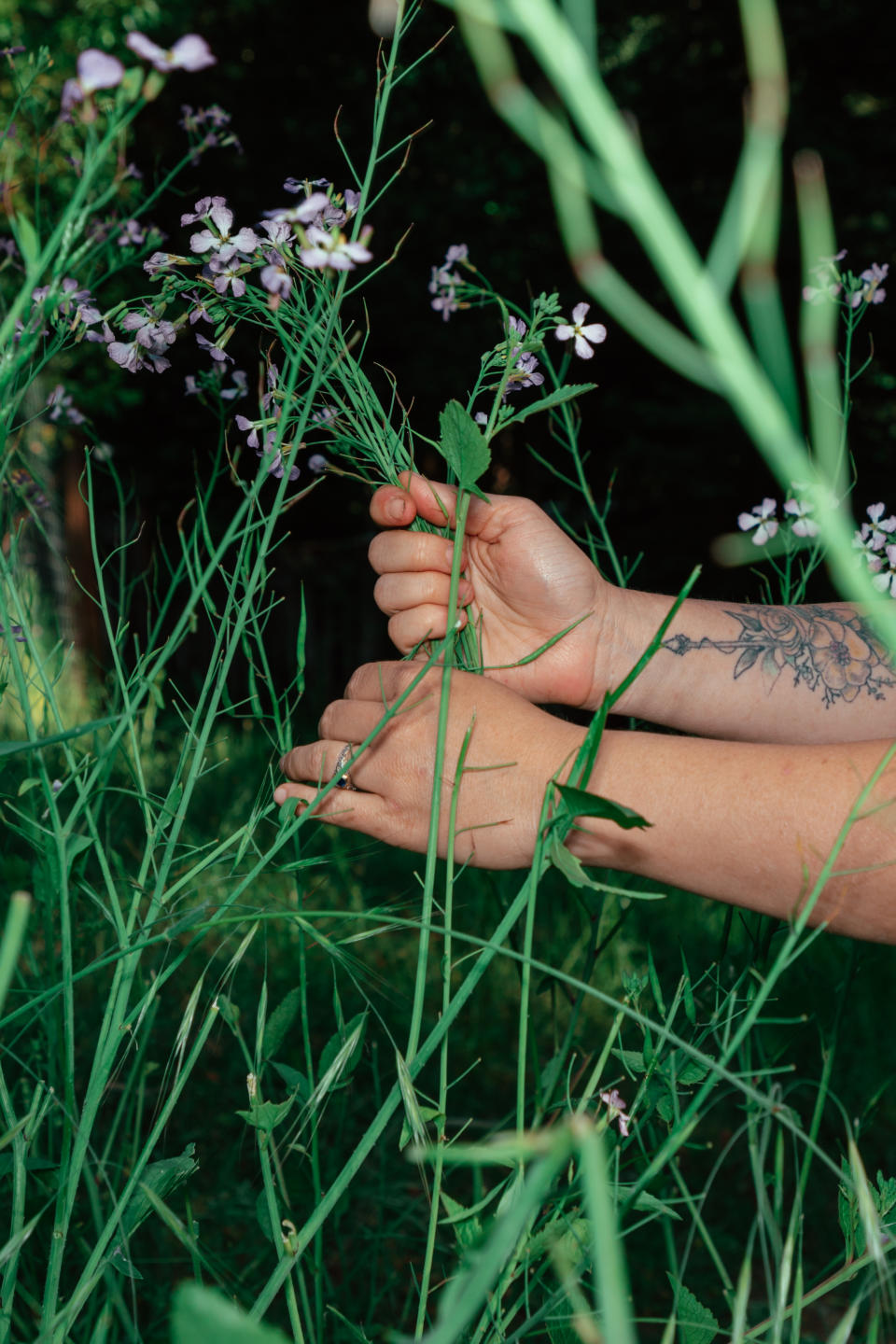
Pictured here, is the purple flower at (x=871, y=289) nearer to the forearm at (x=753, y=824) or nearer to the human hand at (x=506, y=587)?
the human hand at (x=506, y=587)

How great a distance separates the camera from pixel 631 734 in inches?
37.4

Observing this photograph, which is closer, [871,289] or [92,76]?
[92,76]

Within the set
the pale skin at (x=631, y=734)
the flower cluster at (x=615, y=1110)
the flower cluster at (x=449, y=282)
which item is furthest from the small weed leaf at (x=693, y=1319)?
the flower cluster at (x=449, y=282)

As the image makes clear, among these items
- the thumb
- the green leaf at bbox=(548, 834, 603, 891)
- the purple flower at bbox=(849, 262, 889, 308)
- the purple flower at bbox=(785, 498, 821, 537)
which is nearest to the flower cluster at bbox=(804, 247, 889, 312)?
the purple flower at bbox=(849, 262, 889, 308)

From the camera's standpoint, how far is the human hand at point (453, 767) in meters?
0.91

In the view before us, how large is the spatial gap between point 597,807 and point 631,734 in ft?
1.27

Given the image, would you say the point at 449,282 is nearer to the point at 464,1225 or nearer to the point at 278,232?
the point at 278,232

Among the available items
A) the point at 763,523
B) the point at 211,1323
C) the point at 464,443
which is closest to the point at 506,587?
the point at 763,523

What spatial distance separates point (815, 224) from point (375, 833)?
2.60ft

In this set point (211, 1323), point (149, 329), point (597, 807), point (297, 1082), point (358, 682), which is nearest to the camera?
point (211, 1323)

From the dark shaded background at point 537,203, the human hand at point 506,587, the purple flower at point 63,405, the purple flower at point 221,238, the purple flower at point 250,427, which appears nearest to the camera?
the purple flower at point 221,238

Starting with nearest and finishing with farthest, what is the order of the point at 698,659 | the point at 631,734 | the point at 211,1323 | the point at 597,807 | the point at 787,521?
the point at 211,1323 < the point at 597,807 < the point at 631,734 < the point at 787,521 < the point at 698,659

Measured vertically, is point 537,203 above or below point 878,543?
above

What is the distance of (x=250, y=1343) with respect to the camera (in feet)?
0.95
